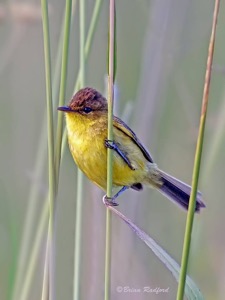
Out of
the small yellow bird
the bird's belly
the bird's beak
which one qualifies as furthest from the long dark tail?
the bird's beak

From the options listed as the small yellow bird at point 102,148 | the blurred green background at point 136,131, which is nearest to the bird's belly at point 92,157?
the small yellow bird at point 102,148

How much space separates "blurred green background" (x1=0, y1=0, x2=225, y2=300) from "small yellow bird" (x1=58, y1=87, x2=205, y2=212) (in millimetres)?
107

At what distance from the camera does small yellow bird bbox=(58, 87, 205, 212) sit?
1229 millimetres

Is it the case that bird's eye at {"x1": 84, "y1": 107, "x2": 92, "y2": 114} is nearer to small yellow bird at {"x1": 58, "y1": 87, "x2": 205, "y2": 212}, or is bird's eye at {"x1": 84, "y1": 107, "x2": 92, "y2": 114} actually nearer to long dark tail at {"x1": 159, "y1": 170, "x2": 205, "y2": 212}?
small yellow bird at {"x1": 58, "y1": 87, "x2": 205, "y2": 212}

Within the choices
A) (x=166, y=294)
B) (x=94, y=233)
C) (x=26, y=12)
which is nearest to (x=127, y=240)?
(x=94, y=233)

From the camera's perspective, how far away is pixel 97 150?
1.24 m

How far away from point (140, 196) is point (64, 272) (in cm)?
32

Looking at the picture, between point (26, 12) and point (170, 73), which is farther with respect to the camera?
point (170, 73)

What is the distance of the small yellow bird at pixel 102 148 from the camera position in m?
1.23

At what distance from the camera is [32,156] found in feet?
5.98

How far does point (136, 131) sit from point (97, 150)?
33 centimetres

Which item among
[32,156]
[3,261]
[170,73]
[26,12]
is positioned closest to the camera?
[26,12]

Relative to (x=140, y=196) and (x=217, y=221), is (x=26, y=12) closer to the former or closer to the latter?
(x=140, y=196)

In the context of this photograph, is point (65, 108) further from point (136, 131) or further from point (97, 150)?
point (136, 131)
